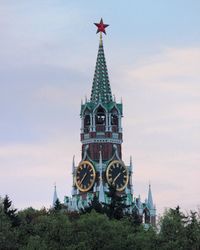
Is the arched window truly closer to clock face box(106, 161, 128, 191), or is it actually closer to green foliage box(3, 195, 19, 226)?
clock face box(106, 161, 128, 191)

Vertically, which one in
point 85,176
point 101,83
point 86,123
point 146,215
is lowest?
point 146,215

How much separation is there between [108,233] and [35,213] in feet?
98.1

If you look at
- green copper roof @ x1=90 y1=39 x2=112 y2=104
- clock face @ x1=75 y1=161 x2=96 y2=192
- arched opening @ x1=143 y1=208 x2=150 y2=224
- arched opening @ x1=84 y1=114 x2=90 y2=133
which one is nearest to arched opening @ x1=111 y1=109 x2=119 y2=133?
green copper roof @ x1=90 y1=39 x2=112 y2=104

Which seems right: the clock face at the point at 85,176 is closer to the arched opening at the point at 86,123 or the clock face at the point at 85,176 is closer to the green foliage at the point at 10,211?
the arched opening at the point at 86,123

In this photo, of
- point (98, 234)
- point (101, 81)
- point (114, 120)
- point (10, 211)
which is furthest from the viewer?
point (101, 81)

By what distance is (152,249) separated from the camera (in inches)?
4131

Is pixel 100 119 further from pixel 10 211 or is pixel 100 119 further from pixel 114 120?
pixel 10 211

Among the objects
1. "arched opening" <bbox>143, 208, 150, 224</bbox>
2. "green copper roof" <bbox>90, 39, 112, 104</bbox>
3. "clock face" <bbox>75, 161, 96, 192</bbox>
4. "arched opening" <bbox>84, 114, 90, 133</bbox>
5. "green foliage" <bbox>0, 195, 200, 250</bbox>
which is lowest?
"green foliage" <bbox>0, 195, 200, 250</bbox>

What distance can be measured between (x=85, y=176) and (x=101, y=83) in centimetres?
1666

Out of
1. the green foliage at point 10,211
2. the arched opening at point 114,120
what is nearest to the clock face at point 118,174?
the arched opening at point 114,120

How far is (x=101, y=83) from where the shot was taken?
178875 millimetres

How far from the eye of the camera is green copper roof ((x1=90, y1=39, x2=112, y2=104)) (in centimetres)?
17738

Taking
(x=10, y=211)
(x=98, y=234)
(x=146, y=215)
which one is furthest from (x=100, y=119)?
(x=98, y=234)

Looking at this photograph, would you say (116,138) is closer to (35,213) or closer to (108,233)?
(35,213)
